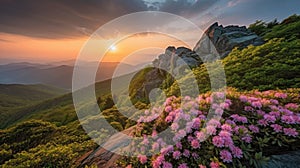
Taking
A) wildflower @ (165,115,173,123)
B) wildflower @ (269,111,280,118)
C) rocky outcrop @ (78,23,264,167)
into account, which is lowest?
wildflower @ (165,115,173,123)

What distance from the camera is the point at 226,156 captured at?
3111 millimetres

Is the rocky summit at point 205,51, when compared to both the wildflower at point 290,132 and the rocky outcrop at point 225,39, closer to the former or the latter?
the rocky outcrop at point 225,39

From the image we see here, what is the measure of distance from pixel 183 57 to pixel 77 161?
15.2m

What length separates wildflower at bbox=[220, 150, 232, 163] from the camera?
309 centimetres

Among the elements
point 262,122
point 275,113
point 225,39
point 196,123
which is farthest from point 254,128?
point 225,39

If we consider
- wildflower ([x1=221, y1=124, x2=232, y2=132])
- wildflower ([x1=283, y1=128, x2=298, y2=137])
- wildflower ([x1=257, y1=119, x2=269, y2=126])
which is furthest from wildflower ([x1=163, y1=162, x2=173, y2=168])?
wildflower ([x1=283, y1=128, x2=298, y2=137])

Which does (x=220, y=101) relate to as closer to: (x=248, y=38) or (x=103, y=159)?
(x=103, y=159)

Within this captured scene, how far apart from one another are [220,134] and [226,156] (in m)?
0.38

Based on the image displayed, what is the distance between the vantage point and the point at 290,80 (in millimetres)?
8266

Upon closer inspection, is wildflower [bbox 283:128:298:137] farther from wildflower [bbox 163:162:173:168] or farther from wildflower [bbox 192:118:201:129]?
wildflower [bbox 163:162:173:168]

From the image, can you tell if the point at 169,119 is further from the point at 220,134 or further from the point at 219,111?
the point at 220,134

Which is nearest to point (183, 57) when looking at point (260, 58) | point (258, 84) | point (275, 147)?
point (260, 58)

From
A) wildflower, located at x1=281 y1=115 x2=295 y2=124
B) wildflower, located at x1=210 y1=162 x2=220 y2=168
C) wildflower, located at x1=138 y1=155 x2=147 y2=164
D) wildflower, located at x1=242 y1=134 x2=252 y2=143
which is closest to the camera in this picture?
wildflower, located at x1=210 y1=162 x2=220 y2=168

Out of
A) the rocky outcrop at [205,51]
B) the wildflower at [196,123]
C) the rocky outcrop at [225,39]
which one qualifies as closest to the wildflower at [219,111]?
the wildflower at [196,123]
